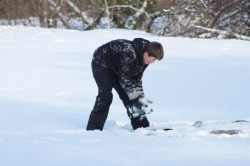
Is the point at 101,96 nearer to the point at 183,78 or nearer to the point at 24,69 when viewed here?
the point at 183,78

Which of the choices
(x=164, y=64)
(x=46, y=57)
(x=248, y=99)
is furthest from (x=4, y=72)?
(x=248, y=99)

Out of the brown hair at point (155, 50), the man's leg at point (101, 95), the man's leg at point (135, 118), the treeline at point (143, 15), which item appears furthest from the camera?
the treeline at point (143, 15)

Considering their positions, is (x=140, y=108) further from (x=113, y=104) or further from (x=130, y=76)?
(x=113, y=104)

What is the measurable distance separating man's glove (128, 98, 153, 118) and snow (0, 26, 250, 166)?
0.30 m

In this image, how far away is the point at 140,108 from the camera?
20.0 ft

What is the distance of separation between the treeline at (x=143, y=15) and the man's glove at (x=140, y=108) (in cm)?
1121

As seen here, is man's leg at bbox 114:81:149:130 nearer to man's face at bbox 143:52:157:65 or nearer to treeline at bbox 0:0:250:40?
man's face at bbox 143:52:157:65

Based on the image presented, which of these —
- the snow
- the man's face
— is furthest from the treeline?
the man's face

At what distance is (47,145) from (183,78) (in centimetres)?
599

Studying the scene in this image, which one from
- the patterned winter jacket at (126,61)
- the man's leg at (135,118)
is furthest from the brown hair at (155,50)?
the man's leg at (135,118)

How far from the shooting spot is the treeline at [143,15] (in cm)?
1812

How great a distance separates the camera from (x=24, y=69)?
11.3 meters

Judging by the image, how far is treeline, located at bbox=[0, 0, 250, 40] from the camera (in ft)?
59.5

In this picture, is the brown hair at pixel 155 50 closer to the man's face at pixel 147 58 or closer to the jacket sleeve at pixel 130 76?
the man's face at pixel 147 58
